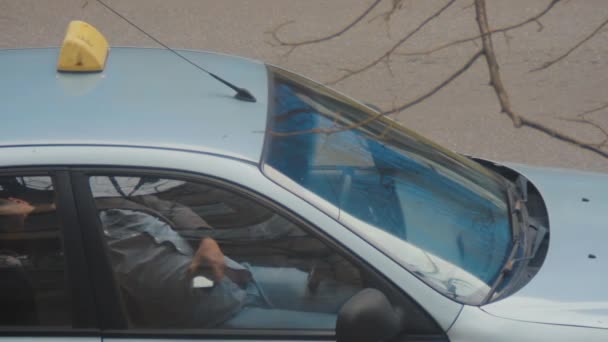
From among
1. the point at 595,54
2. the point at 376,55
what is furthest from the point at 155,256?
the point at 595,54

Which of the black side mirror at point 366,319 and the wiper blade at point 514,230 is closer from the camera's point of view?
the black side mirror at point 366,319

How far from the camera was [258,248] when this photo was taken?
2.29 metres

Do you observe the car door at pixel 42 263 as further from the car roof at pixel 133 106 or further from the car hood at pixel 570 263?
the car hood at pixel 570 263

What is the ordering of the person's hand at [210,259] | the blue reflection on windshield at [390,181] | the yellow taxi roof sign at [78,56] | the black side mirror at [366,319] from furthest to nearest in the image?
the yellow taxi roof sign at [78,56], the blue reflection on windshield at [390,181], the person's hand at [210,259], the black side mirror at [366,319]

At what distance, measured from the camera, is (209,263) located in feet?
7.56

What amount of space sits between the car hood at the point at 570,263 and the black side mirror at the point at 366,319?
0.33 meters

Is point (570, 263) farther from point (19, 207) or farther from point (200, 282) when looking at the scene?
point (19, 207)

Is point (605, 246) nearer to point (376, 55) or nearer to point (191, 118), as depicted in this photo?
point (191, 118)

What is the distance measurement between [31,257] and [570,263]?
1.65 metres

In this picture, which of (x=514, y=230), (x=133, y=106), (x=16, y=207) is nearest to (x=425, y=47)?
(x=514, y=230)

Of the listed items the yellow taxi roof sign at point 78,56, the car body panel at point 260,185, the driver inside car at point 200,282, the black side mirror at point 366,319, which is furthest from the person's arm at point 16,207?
the black side mirror at point 366,319

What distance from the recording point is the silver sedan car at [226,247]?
2186mm

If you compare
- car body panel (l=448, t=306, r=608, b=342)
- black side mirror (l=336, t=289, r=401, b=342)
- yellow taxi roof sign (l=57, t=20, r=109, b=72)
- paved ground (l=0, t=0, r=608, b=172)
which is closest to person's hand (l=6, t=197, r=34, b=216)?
yellow taxi roof sign (l=57, t=20, r=109, b=72)

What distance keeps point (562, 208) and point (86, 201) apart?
1.73 metres
